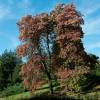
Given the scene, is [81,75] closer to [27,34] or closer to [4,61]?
[27,34]

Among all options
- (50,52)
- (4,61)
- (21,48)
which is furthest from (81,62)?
(4,61)

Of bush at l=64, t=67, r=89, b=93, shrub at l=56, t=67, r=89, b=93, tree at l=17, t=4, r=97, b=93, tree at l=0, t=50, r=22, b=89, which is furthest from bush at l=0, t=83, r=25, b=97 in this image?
bush at l=64, t=67, r=89, b=93

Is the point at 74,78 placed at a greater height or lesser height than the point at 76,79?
greater

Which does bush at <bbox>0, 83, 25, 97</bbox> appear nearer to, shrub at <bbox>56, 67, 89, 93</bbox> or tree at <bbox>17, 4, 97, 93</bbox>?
tree at <bbox>17, 4, 97, 93</bbox>

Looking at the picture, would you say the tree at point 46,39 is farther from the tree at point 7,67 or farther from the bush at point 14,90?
the tree at point 7,67

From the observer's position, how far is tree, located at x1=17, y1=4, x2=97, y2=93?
5138cm

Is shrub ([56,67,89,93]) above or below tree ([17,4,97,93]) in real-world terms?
below

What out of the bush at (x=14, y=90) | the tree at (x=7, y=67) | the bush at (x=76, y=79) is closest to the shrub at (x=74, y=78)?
the bush at (x=76, y=79)

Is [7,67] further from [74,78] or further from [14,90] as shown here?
[74,78]

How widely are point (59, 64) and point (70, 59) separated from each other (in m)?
2.58

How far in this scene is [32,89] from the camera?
5272 centimetres

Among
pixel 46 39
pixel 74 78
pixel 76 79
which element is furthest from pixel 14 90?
pixel 76 79

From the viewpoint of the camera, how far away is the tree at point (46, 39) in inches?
2023

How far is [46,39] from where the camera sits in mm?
52594
